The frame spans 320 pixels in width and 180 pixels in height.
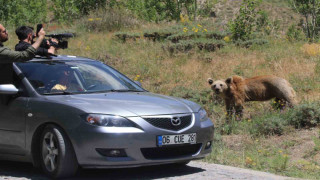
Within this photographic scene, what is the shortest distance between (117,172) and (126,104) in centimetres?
103

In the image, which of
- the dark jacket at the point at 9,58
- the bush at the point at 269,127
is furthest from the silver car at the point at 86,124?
the bush at the point at 269,127

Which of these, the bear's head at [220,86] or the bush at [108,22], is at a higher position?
the bush at [108,22]

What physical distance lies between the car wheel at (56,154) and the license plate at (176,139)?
101cm

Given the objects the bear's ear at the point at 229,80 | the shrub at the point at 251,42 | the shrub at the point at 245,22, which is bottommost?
the bear's ear at the point at 229,80

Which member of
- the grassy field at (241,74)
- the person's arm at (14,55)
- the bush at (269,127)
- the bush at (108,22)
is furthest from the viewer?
the bush at (108,22)

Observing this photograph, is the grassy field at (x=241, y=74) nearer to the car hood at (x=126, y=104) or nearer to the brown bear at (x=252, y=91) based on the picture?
the brown bear at (x=252, y=91)

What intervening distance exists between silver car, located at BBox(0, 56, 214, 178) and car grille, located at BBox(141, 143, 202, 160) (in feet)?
0.04

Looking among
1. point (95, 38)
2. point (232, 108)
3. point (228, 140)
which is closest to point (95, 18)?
point (95, 38)

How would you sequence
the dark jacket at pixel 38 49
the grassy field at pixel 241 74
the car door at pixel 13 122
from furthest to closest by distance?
the grassy field at pixel 241 74 → the dark jacket at pixel 38 49 → the car door at pixel 13 122

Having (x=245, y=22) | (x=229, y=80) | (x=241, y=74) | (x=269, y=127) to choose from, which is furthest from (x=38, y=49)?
(x=245, y=22)

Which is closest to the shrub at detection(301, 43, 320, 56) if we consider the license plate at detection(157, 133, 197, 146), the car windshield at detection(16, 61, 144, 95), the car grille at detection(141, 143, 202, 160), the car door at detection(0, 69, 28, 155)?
the car windshield at detection(16, 61, 144, 95)

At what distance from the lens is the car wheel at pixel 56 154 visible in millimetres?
6219

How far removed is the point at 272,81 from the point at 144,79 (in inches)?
198

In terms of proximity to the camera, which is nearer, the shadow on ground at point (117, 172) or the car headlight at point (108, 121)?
the car headlight at point (108, 121)
